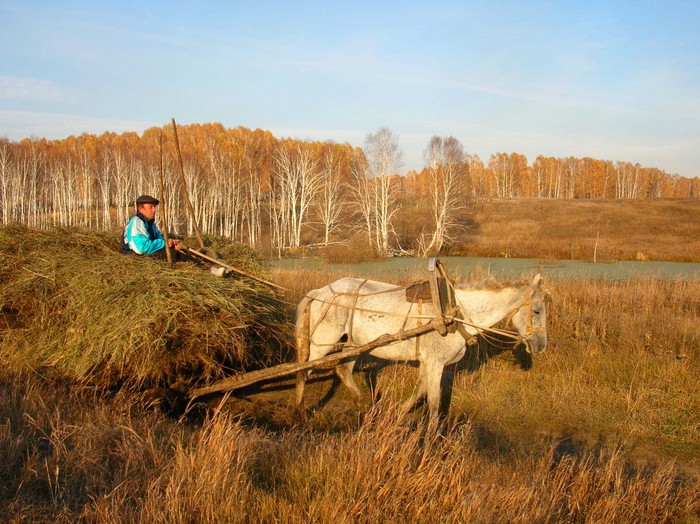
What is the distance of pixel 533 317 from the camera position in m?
5.55

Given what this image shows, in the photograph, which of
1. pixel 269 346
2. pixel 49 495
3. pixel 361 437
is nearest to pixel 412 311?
pixel 269 346

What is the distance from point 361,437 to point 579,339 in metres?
6.15

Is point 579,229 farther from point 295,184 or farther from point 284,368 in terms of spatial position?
point 284,368

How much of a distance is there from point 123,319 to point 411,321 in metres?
3.05

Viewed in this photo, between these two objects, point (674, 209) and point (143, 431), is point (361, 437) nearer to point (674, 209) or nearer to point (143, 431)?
point (143, 431)

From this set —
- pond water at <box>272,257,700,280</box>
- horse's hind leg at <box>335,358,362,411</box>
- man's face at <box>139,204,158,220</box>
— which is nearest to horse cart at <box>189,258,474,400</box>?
horse's hind leg at <box>335,358,362,411</box>

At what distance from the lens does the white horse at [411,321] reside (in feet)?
18.1

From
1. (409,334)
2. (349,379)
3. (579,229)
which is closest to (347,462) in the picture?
(409,334)

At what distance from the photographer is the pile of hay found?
4.70 m

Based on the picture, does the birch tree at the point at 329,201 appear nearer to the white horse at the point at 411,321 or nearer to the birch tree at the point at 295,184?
the birch tree at the point at 295,184

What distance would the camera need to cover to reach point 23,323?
5.52 metres

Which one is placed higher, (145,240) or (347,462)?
(145,240)

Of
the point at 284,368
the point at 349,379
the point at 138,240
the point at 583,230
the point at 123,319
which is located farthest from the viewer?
the point at 583,230

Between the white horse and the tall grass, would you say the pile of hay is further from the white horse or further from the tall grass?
the white horse
